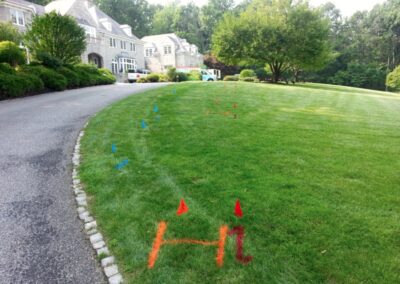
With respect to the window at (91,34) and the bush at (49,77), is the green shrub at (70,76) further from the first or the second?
the window at (91,34)

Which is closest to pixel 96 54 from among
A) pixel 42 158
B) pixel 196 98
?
pixel 196 98

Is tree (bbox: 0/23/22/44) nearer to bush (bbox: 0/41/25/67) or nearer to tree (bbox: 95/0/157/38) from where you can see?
bush (bbox: 0/41/25/67)

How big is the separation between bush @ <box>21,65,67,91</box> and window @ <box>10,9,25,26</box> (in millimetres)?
15786

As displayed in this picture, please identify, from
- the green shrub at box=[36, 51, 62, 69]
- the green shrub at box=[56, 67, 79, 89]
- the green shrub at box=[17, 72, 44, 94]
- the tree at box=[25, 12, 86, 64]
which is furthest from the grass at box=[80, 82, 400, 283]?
the tree at box=[25, 12, 86, 64]

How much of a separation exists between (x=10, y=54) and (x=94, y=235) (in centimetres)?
1446

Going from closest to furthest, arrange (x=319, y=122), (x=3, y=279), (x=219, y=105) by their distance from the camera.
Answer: (x=3, y=279), (x=319, y=122), (x=219, y=105)

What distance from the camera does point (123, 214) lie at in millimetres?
3127

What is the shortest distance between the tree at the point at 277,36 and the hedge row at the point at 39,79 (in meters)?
15.2

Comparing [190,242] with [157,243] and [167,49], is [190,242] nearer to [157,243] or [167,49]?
[157,243]

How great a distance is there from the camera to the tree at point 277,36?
88.2 feet

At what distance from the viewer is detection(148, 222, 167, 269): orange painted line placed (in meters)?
2.43

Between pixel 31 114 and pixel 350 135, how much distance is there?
352 inches

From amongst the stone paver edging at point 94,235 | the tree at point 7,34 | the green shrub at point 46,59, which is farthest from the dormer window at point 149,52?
the stone paver edging at point 94,235

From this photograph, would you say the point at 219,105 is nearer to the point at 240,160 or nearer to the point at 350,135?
the point at 350,135
